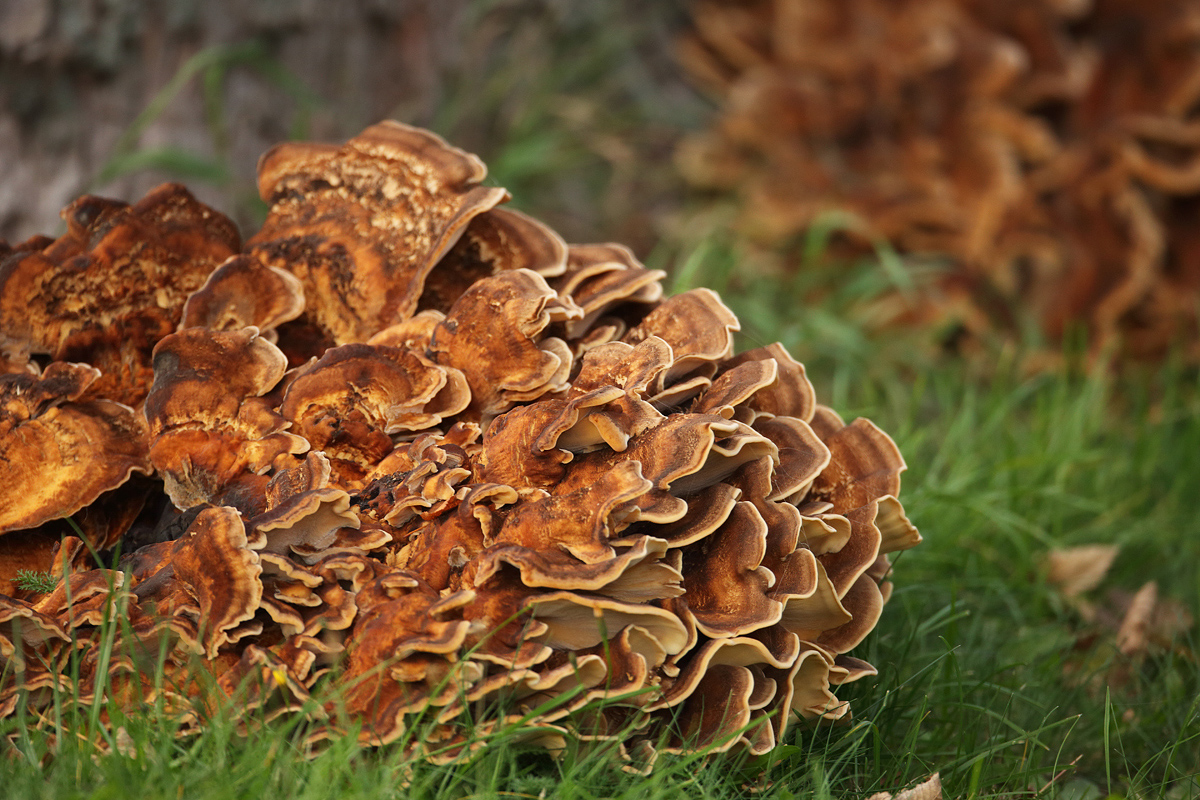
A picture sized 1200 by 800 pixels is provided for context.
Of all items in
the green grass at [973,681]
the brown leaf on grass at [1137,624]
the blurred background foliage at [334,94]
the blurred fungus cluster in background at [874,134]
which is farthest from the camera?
the blurred fungus cluster in background at [874,134]

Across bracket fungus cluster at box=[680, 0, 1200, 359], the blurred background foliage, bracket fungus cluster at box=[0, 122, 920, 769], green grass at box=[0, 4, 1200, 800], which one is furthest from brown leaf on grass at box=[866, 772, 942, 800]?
bracket fungus cluster at box=[680, 0, 1200, 359]

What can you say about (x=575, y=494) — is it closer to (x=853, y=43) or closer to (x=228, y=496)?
(x=228, y=496)

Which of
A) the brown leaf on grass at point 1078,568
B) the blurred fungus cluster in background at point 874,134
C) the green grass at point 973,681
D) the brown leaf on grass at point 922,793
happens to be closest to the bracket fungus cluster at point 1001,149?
the blurred fungus cluster in background at point 874,134

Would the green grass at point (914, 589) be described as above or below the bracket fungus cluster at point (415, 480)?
below

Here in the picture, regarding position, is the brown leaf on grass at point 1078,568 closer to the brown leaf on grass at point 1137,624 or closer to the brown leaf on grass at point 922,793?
the brown leaf on grass at point 1137,624

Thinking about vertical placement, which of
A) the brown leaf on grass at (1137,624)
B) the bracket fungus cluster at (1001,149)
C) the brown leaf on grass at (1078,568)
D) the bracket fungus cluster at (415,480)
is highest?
the bracket fungus cluster at (415,480)

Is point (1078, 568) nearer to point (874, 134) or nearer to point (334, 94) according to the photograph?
point (874, 134)
